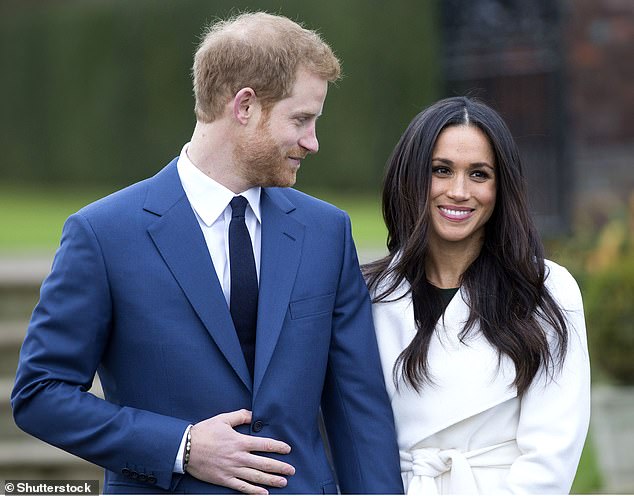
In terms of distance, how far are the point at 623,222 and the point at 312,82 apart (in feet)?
20.0

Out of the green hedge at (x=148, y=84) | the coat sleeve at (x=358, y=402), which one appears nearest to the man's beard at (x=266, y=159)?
the coat sleeve at (x=358, y=402)

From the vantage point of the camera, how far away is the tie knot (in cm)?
291

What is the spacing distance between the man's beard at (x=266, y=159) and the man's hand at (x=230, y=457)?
1.77 ft

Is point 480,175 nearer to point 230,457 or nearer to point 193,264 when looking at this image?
point 193,264

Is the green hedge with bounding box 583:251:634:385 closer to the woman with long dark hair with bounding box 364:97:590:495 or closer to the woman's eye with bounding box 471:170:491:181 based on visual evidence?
the woman with long dark hair with bounding box 364:97:590:495

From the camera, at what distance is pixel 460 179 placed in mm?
3023

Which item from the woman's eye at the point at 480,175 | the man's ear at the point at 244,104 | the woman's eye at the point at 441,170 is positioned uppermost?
the man's ear at the point at 244,104

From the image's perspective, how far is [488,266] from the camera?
3111mm

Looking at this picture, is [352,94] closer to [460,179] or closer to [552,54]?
[552,54]

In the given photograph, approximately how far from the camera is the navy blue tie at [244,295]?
2.85m

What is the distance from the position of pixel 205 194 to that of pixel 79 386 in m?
0.53

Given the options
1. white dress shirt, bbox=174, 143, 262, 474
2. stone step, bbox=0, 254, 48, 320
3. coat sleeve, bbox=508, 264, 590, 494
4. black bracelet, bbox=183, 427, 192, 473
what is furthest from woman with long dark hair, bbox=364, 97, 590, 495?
stone step, bbox=0, 254, 48, 320

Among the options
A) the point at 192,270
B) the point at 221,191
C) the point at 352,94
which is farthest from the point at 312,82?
the point at 352,94

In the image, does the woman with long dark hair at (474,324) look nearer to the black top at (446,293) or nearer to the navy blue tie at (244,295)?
the black top at (446,293)
